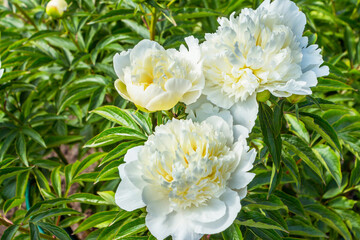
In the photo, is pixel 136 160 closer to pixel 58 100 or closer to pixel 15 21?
pixel 58 100

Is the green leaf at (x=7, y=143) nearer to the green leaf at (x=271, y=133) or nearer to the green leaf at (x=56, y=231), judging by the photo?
the green leaf at (x=56, y=231)

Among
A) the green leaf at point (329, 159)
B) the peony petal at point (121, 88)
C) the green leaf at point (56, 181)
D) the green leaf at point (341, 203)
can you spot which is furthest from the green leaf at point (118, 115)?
the green leaf at point (341, 203)

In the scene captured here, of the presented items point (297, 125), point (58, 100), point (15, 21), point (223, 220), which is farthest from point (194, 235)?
point (15, 21)

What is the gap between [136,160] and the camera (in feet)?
1.85

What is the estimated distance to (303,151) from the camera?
0.86m

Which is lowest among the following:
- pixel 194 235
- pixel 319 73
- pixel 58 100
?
pixel 58 100

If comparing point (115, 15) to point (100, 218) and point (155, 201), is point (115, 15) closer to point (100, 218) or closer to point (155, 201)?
point (100, 218)

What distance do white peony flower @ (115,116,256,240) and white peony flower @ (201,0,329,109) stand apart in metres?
0.07

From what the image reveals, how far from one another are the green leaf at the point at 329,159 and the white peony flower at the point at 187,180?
0.50 metres

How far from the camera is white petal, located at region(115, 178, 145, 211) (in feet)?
1.84

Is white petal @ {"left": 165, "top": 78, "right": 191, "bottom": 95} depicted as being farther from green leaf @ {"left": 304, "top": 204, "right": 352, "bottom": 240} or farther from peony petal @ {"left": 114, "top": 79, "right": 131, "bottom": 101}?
green leaf @ {"left": 304, "top": 204, "right": 352, "bottom": 240}

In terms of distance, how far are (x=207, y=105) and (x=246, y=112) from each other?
66 millimetres

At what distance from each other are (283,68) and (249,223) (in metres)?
0.26

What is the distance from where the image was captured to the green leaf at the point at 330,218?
110 centimetres
